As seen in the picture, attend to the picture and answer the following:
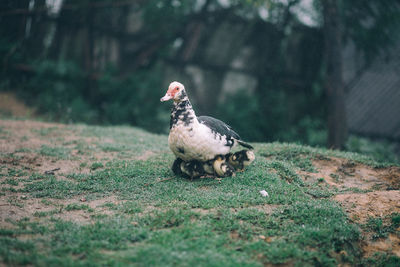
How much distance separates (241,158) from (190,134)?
1.01 meters

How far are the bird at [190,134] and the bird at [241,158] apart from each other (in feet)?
1.21

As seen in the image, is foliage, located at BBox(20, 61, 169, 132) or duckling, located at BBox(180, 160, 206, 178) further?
foliage, located at BBox(20, 61, 169, 132)

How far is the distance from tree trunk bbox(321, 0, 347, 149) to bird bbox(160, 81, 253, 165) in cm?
532

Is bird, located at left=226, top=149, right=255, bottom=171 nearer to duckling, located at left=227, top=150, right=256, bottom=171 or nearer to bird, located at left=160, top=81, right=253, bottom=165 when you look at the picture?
duckling, located at left=227, top=150, right=256, bottom=171

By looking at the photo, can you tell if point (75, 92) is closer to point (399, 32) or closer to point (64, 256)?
point (64, 256)

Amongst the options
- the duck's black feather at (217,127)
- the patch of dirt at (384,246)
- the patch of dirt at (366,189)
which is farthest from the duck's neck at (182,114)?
the patch of dirt at (384,246)

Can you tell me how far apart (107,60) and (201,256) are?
949 cm

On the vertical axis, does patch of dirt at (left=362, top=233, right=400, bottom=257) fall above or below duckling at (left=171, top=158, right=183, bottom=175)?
below

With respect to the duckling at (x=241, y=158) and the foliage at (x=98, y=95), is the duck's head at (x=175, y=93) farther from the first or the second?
the foliage at (x=98, y=95)

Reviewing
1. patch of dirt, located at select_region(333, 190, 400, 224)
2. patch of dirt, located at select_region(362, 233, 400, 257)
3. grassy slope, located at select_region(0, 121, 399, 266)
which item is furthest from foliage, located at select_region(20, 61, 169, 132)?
patch of dirt, located at select_region(362, 233, 400, 257)

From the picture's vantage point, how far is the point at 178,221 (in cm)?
371

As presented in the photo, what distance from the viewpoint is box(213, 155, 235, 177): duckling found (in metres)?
4.81

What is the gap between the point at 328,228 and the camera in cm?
373

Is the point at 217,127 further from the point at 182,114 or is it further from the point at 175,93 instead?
the point at 175,93
